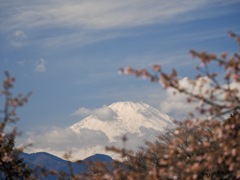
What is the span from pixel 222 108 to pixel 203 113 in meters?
0.39

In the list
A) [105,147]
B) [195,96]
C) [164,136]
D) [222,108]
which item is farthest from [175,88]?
[164,136]

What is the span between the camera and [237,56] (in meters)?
7.26

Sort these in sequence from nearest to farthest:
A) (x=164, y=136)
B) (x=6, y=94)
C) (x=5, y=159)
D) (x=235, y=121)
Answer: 1. (x=235, y=121)
2. (x=5, y=159)
3. (x=6, y=94)
4. (x=164, y=136)

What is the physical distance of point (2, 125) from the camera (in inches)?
426

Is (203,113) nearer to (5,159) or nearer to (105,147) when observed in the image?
(105,147)

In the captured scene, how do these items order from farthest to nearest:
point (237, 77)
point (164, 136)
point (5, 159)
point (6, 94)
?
point (164, 136), point (6, 94), point (5, 159), point (237, 77)

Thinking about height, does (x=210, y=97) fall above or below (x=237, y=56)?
below

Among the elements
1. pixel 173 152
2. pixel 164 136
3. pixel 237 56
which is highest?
pixel 164 136

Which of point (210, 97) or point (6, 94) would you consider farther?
point (6, 94)

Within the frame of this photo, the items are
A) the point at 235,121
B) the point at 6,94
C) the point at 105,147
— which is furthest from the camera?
the point at 6,94

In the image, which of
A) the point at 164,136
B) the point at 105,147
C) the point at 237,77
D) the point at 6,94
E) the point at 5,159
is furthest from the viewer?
the point at 164,136

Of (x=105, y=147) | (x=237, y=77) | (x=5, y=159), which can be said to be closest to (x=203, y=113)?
(x=237, y=77)

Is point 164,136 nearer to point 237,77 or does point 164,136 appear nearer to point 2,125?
point 2,125

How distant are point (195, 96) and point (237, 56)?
1036mm
